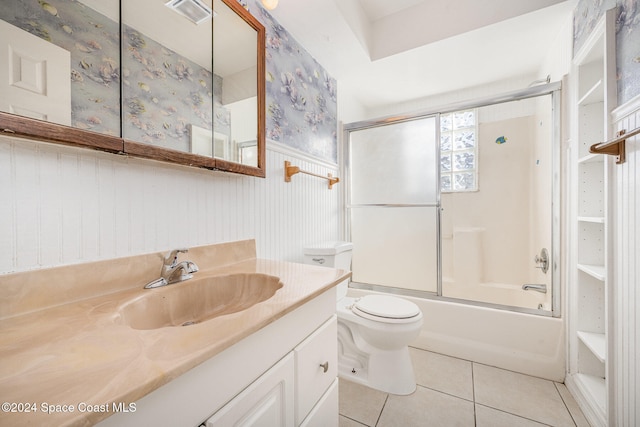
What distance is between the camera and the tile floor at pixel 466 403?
1.25 m

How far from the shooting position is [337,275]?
0.96 meters

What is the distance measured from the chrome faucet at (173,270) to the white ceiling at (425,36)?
58.5 inches

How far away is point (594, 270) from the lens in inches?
49.4

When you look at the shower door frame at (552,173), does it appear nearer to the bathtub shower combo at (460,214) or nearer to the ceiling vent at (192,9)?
the bathtub shower combo at (460,214)

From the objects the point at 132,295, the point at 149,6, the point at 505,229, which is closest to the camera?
the point at 132,295

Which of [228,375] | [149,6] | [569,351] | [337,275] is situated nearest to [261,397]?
[228,375]

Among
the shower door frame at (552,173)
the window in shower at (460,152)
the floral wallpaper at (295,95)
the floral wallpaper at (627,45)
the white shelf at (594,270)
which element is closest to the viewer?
the floral wallpaper at (627,45)

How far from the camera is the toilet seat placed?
1.40m

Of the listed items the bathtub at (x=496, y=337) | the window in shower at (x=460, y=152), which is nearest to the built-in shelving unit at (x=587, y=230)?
the bathtub at (x=496, y=337)

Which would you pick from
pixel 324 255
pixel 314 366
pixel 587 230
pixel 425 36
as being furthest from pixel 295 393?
pixel 425 36

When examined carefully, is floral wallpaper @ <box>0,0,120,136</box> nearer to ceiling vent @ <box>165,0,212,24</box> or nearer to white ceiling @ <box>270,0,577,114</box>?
ceiling vent @ <box>165,0,212,24</box>

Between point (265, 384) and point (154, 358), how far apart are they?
30 centimetres

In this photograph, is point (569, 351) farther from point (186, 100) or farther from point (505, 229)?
point (186, 100)

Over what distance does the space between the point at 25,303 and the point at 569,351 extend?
244cm
